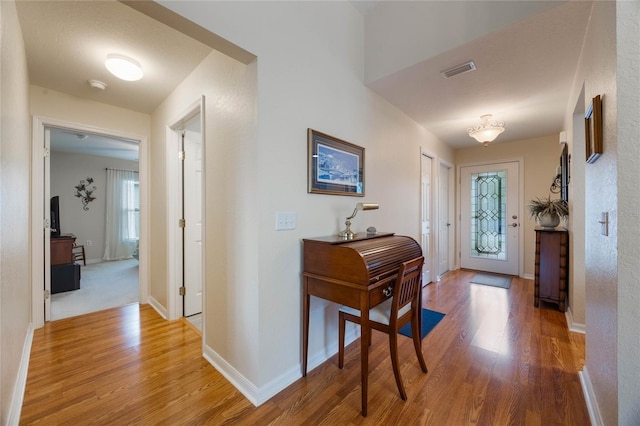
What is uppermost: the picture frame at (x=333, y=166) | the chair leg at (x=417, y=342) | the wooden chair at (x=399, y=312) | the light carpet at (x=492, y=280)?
the picture frame at (x=333, y=166)

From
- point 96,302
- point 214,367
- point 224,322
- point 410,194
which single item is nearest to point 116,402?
point 214,367

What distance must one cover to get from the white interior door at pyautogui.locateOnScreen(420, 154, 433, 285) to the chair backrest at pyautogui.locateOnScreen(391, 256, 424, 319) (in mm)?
2059

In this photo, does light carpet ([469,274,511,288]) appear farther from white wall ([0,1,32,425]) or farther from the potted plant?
white wall ([0,1,32,425])

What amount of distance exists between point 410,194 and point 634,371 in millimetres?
2488

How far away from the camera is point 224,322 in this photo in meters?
1.92

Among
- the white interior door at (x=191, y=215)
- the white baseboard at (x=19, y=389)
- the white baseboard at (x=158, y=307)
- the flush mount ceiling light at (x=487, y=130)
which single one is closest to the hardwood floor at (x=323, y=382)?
the white baseboard at (x=19, y=389)

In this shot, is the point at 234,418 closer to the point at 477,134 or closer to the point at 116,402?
the point at 116,402

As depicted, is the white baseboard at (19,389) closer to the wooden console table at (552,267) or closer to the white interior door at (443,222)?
the wooden console table at (552,267)

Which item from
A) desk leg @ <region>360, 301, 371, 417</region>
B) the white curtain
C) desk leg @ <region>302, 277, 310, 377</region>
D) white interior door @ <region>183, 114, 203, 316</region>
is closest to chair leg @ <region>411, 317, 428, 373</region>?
desk leg @ <region>360, 301, 371, 417</region>

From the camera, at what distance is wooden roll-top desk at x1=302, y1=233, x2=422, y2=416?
1.52m

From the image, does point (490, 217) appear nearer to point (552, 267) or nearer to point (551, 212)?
point (551, 212)

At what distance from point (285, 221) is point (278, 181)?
0.89 feet

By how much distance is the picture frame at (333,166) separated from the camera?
1.90 metres

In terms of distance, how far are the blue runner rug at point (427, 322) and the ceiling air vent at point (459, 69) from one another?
2341 mm
